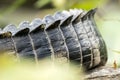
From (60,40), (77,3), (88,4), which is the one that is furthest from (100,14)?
(60,40)

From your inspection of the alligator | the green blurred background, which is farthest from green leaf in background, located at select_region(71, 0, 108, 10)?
the alligator

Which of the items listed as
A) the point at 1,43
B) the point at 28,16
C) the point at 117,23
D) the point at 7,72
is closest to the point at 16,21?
the point at 28,16

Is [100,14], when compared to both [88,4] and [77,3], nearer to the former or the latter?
[88,4]

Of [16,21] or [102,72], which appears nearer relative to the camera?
[102,72]

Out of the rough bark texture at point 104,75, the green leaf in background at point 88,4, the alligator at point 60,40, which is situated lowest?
the rough bark texture at point 104,75

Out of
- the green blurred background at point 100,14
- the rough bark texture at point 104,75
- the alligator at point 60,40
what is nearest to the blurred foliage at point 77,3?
the green blurred background at point 100,14

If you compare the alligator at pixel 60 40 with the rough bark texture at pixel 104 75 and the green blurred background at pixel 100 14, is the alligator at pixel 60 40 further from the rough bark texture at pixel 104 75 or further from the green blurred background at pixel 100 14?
the green blurred background at pixel 100 14

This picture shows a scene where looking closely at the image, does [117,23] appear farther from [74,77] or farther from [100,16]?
[74,77]

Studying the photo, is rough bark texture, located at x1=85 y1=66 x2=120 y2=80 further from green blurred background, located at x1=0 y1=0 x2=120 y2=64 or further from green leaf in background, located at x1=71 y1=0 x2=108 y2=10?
green leaf in background, located at x1=71 y1=0 x2=108 y2=10
